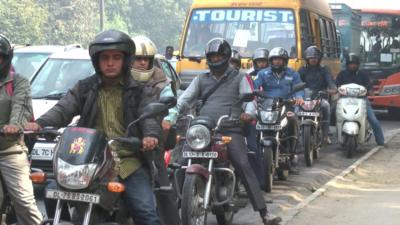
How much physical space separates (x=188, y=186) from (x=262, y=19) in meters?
7.28

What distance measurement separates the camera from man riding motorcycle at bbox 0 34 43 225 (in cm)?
503

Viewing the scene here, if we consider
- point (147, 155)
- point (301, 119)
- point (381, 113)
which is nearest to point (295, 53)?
point (301, 119)

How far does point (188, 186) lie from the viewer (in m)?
5.75

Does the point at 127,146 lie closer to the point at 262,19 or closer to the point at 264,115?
the point at 264,115

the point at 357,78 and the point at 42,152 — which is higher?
the point at 357,78

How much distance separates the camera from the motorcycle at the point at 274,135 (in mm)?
8398

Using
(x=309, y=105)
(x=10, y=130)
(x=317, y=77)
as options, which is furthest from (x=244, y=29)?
(x=10, y=130)

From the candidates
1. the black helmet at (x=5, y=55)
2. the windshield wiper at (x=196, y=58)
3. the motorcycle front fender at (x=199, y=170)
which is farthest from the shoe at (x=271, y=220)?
the windshield wiper at (x=196, y=58)

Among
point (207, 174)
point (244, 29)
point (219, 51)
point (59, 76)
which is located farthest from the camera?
point (244, 29)

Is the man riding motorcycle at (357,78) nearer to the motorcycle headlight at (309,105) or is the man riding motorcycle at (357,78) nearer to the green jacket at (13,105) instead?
the motorcycle headlight at (309,105)

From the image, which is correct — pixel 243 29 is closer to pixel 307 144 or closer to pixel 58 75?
pixel 307 144

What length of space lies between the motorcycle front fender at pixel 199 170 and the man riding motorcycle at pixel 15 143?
1301 mm

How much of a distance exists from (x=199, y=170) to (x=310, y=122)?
210 inches

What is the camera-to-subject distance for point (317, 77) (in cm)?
1176
